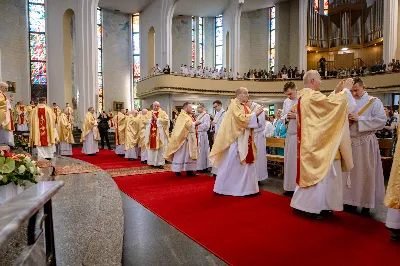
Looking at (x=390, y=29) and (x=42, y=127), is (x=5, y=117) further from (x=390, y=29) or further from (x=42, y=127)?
(x=390, y=29)

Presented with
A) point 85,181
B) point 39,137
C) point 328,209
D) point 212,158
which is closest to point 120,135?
point 39,137

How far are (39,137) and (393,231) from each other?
366 inches

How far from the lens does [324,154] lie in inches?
165

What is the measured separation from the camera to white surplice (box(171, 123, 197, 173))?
769 cm

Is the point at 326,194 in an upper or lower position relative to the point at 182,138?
lower

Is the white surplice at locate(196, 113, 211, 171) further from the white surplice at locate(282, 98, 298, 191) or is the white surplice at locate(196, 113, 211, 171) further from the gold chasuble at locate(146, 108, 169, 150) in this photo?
the white surplice at locate(282, 98, 298, 191)

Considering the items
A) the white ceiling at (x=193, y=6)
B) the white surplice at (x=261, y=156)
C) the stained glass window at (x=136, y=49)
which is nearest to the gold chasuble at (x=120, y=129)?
the white surplice at (x=261, y=156)

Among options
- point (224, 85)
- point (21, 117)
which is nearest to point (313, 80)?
point (21, 117)

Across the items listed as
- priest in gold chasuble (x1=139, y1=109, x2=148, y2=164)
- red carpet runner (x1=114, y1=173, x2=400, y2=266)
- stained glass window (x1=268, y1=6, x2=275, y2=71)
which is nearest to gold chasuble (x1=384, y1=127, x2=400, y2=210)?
red carpet runner (x1=114, y1=173, x2=400, y2=266)

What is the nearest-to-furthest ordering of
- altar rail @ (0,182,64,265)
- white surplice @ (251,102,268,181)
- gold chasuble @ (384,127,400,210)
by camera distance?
altar rail @ (0,182,64,265) < gold chasuble @ (384,127,400,210) < white surplice @ (251,102,268,181)

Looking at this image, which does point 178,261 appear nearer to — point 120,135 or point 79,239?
point 79,239

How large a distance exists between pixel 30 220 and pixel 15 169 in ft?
7.35

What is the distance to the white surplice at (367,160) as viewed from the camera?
445 centimetres

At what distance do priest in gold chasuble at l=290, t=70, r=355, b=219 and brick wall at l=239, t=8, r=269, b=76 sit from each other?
73.9 feet
